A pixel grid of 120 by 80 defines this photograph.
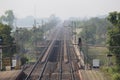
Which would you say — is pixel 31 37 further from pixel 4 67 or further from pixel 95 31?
pixel 4 67

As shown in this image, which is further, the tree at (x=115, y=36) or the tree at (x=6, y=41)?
the tree at (x=6, y=41)

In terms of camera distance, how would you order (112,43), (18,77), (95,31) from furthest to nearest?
(95,31), (112,43), (18,77)

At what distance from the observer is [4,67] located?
35.5 metres

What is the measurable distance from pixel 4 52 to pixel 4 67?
27.6 ft

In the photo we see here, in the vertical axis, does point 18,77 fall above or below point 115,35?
below

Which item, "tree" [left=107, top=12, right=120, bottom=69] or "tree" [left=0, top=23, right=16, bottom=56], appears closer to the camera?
"tree" [left=107, top=12, right=120, bottom=69]

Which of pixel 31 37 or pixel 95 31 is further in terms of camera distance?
pixel 95 31

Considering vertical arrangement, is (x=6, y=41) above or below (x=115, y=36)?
below

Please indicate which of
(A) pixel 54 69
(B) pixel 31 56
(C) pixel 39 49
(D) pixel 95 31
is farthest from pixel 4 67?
(D) pixel 95 31

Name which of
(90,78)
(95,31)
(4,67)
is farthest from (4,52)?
(95,31)

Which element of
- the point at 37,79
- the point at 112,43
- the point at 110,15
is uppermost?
the point at 110,15

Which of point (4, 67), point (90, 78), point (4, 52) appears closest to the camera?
point (90, 78)

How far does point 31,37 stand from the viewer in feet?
243

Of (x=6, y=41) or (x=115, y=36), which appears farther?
(x=6, y=41)
